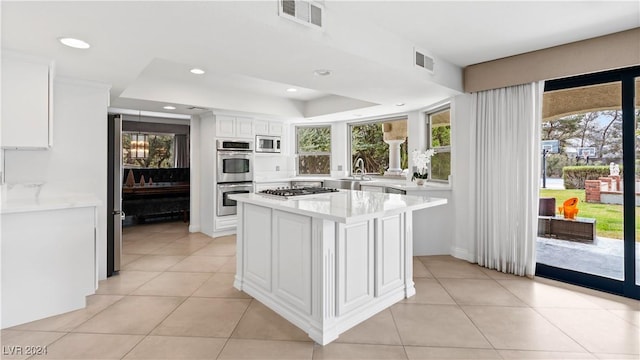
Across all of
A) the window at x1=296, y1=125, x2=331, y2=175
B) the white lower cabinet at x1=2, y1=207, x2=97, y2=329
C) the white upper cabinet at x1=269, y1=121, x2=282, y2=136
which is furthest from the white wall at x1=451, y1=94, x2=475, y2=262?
the white lower cabinet at x1=2, y1=207, x2=97, y2=329

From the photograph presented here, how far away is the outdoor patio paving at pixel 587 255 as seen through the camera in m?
3.00

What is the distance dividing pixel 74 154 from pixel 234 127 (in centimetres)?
254

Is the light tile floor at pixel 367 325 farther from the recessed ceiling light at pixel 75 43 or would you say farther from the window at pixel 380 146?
the window at pixel 380 146

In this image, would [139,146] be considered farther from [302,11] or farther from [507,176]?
[507,176]

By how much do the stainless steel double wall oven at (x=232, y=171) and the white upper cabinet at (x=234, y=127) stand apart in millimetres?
117

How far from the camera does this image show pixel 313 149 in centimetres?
655

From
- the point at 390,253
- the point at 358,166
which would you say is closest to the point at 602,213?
the point at 390,253

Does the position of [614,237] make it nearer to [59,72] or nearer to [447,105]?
[447,105]

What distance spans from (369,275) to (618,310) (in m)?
2.10

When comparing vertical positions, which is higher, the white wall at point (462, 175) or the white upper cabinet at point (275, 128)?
the white upper cabinet at point (275, 128)

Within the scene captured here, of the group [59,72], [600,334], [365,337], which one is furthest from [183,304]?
[600,334]

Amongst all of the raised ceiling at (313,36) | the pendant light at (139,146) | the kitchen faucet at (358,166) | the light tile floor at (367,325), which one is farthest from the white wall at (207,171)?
the kitchen faucet at (358,166)

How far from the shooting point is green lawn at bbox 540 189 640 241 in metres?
2.97

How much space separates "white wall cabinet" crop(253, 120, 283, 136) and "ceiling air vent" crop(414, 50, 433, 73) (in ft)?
10.9
